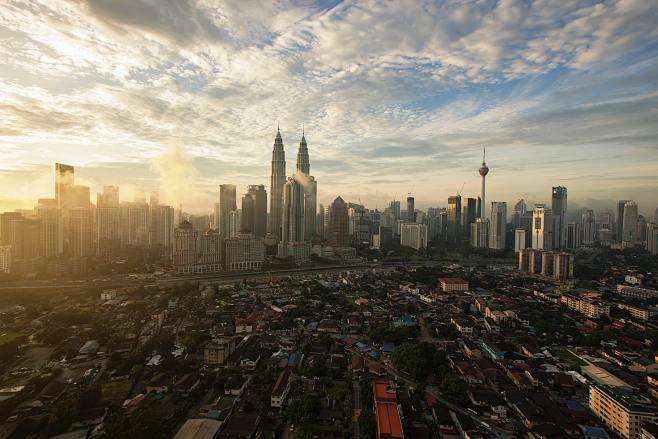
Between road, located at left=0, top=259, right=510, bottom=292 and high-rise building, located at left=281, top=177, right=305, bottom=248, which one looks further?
high-rise building, located at left=281, top=177, right=305, bottom=248

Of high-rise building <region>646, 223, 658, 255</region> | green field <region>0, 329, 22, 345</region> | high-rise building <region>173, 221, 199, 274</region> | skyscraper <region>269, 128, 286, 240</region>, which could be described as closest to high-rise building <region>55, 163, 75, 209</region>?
high-rise building <region>173, 221, 199, 274</region>

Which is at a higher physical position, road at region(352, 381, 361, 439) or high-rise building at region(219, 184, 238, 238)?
high-rise building at region(219, 184, 238, 238)

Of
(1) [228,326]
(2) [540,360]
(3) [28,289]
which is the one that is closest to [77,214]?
(3) [28,289]

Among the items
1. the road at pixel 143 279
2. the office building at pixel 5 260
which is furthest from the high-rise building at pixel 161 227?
the office building at pixel 5 260

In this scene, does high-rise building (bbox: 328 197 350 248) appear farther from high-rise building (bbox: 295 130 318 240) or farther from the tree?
the tree

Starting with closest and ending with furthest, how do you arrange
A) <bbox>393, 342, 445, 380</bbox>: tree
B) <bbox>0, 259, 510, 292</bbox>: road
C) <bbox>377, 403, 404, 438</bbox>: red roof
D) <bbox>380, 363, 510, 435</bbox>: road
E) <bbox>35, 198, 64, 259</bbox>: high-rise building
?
<bbox>377, 403, 404, 438</bbox>: red roof → <bbox>380, 363, 510, 435</bbox>: road → <bbox>393, 342, 445, 380</bbox>: tree → <bbox>0, 259, 510, 292</bbox>: road → <bbox>35, 198, 64, 259</bbox>: high-rise building

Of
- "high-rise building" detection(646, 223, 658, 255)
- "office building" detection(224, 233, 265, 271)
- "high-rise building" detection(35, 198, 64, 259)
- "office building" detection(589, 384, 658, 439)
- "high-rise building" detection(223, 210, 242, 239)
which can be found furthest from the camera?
"high-rise building" detection(223, 210, 242, 239)
